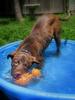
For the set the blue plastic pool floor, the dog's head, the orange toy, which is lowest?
the blue plastic pool floor

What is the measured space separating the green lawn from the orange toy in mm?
3775

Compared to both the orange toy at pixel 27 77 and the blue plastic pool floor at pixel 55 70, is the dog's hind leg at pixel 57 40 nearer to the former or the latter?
the blue plastic pool floor at pixel 55 70

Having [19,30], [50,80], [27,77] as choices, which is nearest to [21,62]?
[27,77]

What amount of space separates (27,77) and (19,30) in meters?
6.42

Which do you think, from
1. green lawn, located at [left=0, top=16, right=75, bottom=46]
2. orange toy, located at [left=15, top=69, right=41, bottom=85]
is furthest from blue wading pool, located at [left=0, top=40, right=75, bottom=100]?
green lawn, located at [left=0, top=16, right=75, bottom=46]

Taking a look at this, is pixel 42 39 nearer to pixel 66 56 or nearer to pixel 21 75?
pixel 66 56

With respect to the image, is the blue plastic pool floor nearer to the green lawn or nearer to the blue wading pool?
the blue wading pool

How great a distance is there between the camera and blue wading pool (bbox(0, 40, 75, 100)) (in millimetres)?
5039

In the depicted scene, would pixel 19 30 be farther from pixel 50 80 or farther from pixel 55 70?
pixel 50 80

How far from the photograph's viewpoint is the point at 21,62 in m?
6.02

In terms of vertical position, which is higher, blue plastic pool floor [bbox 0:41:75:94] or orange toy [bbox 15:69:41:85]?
orange toy [bbox 15:69:41:85]

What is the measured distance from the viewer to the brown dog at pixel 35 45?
6.00 metres

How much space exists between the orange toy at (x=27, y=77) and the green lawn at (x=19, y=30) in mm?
3775

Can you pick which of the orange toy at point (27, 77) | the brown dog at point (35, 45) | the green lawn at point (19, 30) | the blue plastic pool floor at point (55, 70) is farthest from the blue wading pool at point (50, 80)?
the green lawn at point (19, 30)
